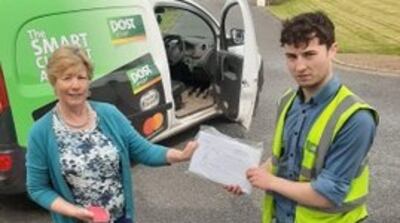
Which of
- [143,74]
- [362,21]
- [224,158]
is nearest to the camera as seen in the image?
[224,158]

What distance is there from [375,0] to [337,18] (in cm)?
586

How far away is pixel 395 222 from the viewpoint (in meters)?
5.61

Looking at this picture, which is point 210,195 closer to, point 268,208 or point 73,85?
point 268,208

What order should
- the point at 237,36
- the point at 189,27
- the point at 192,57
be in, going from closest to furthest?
1. the point at 237,36
2. the point at 192,57
3. the point at 189,27

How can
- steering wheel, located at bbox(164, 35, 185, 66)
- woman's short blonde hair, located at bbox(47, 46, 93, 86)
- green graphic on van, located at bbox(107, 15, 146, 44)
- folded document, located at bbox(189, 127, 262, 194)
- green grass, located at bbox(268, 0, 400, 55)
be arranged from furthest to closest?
green grass, located at bbox(268, 0, 400, 55), steering wheel, located at bbox(164, 35, 185, 66), green graphic on van, located at bbox(107, 15, 146, 44), woman's short blonde hair, located at bbox(47, 46, 93, 86), folded document, located at bbox(189, 127, 262, 194)

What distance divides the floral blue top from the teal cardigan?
0.09ft

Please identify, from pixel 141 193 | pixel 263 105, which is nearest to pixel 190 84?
pixel 263 105

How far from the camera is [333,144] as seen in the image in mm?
2650

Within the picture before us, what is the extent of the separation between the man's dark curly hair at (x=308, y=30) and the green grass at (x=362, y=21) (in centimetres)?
892

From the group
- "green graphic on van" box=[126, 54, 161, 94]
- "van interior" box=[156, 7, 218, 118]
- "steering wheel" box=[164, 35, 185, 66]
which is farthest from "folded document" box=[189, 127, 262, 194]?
"steering wheel" box=[164, 35, 185, 66]

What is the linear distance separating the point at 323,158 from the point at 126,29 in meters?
3.70

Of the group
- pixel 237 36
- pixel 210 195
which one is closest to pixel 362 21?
pixel 237 36

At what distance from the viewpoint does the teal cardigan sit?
3.01 metres

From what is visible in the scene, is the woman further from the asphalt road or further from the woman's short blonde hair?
the asphalt road
